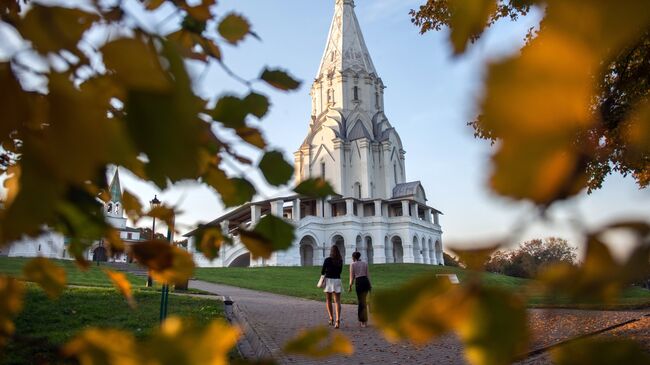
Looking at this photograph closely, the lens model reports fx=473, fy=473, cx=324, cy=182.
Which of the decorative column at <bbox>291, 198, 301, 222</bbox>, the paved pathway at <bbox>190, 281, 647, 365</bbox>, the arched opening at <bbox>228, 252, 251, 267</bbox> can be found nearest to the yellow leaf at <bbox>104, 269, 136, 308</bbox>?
the paved pathway at <bbox>190, 281, 647, 365</bbox>

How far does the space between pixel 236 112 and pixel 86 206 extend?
27cm

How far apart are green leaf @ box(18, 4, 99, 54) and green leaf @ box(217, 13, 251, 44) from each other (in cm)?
50

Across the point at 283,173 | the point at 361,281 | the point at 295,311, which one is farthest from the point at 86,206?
the point at 295,311

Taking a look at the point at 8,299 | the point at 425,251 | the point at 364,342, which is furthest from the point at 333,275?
the point at 425,251

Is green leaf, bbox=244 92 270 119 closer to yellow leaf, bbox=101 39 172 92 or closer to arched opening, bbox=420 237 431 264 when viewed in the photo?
yellow leaf, bbox=101 39 172 92

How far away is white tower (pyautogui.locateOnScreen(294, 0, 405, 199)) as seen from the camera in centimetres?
3906

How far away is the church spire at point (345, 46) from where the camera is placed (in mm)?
41875

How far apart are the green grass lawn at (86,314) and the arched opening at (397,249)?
2988 cm

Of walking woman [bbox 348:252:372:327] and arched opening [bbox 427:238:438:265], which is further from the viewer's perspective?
arched opening [bbox 427:238:438:265]

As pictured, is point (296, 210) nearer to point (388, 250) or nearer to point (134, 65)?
point (388, 250)

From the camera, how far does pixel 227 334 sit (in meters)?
0.40

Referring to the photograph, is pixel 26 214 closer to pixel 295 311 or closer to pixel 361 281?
pixel 361 281

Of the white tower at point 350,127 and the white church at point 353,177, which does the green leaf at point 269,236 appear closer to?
the white church at point 353,177

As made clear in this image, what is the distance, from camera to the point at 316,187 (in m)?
0.90
